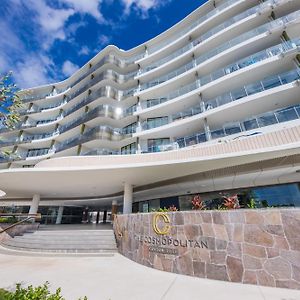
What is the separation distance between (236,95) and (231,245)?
58.1ft

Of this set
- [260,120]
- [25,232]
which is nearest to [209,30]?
[260,120]

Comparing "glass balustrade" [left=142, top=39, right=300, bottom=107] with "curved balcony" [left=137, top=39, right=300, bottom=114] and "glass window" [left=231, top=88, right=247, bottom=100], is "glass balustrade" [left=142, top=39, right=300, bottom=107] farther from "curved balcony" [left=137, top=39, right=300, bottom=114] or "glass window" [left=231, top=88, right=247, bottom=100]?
"glass window" [left=231, top=88, right=247, bottom=100]

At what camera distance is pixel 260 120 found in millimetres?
16406

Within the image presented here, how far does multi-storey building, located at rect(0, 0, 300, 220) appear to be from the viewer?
14.3 meters

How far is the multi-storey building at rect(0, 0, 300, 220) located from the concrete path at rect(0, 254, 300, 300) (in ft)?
17.3

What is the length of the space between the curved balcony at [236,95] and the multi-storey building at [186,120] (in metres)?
0.11

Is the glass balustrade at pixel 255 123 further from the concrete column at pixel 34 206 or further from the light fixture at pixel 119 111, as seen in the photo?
the concrete column at pixel 34 206

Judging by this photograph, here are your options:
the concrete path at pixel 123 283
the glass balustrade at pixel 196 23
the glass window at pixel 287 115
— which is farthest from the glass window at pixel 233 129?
the glass balustrade at pixel 196 23

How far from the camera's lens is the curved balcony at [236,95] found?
1692 cm

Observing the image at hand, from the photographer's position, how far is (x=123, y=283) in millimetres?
6805

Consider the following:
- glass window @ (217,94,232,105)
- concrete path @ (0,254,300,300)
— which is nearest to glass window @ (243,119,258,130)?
glass window @ (217,94,232,105)

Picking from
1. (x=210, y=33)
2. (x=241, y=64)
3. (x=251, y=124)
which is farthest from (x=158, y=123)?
(x=210, y=33)

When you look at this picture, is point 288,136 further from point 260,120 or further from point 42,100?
point 42,100

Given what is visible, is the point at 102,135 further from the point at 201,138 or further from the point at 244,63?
the point at 244,63
